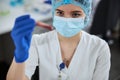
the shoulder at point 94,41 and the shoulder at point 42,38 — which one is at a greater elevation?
the shoulder at point 42,38

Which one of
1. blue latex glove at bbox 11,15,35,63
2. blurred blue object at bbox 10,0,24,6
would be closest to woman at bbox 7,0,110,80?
blue latex glove at bbox 11,15,35,63

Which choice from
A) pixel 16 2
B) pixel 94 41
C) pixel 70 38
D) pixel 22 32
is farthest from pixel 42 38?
pixel 16 2

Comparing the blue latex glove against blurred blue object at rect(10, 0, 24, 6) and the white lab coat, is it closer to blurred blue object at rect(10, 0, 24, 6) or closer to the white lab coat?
the white lab coat

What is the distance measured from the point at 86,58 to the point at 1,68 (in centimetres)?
135

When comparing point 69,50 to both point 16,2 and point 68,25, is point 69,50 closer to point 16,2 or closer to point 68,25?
point 68,25

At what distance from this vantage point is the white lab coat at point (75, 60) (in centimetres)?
142

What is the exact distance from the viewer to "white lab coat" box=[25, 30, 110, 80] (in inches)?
56.0

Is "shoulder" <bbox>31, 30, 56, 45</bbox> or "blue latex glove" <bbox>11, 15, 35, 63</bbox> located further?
"shoulder" <bbox>31, 30, 56, 45</bbox>

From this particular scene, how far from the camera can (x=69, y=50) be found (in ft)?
4.82

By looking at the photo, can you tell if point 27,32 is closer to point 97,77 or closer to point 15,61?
point 15,61

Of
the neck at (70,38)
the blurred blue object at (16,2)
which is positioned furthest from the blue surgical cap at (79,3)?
the blurred blue object at (16,2)

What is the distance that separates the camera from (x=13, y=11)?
253cm

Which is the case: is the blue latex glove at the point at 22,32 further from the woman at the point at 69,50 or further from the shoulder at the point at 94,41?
the shoulder at the point at 94,41

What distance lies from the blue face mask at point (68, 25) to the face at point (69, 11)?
21mm
